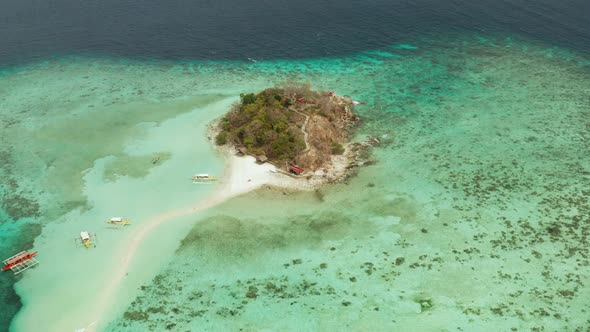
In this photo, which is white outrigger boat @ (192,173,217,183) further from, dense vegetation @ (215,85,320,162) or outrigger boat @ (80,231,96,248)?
outrigger boat @ (80,231,96,248)

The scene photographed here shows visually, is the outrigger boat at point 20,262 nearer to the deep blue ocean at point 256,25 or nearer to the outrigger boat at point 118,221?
the outrigger boat at point 118,221

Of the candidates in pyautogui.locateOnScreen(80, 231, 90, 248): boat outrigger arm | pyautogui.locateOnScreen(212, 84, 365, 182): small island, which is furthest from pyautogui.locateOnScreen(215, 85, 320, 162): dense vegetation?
pyautogui.locateOnScreen(80, 231, 90, 248): boat outrigger arm

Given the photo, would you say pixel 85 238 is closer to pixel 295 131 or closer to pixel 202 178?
pixel 202 178

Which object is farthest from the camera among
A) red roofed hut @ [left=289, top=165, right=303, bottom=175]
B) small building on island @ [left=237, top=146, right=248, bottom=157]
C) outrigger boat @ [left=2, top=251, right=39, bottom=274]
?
small building on island @ [left=237, top=146, right=248, bottom=157]

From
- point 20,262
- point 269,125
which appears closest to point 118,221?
point 20,262

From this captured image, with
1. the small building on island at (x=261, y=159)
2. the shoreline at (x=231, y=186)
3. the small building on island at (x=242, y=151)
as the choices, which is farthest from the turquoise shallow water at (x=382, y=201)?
the small building on island at (x=242, y=151)

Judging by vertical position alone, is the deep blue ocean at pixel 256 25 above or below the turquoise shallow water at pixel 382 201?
above
